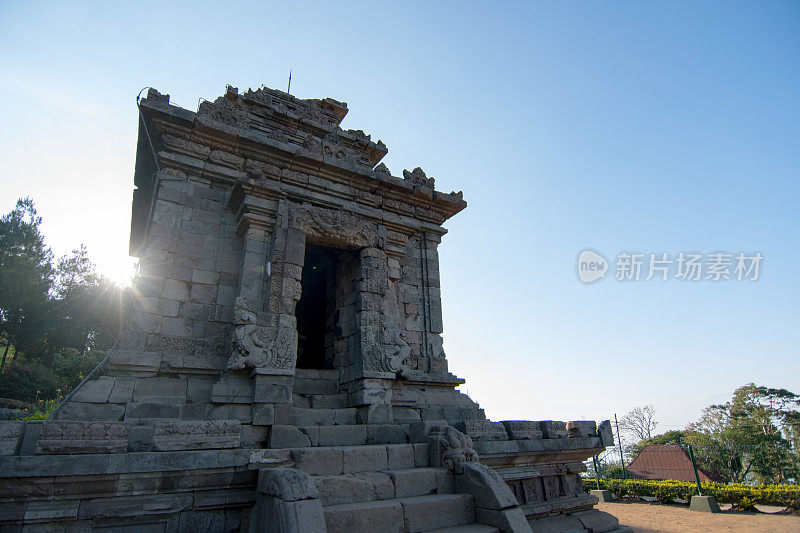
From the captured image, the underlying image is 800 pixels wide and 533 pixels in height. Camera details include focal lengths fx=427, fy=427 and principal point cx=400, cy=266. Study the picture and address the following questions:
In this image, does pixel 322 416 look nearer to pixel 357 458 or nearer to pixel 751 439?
pixel 357 458

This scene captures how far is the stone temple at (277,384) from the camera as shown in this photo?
3480mm

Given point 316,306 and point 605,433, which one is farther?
point 316,306

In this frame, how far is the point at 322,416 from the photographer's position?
6117 millimetres

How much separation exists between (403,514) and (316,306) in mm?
6670

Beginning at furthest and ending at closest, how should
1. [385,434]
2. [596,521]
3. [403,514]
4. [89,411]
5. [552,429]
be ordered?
1. [552,429]
2. [596,521]
3. [385,434]
4. [89,411]
5. [403,514]

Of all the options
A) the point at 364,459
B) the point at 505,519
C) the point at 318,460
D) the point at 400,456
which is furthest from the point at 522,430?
the point at 318,460

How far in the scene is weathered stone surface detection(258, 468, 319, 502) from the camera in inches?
131

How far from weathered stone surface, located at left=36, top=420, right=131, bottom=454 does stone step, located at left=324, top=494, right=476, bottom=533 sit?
6.00 ft

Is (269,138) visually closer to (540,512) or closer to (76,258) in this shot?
(540,512)

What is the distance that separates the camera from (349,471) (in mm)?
4320

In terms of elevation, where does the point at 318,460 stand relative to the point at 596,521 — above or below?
above

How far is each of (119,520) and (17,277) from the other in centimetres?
2640

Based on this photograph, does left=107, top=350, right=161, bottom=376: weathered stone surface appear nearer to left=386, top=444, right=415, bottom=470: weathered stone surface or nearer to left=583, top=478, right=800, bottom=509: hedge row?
left=386, top=444, right=415, bottom=470: weathered stone surface

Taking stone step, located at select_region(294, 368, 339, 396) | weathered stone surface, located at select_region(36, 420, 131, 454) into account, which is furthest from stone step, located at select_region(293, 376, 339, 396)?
weathered stone surface, located at select_region(36, 420, 131, 454)
